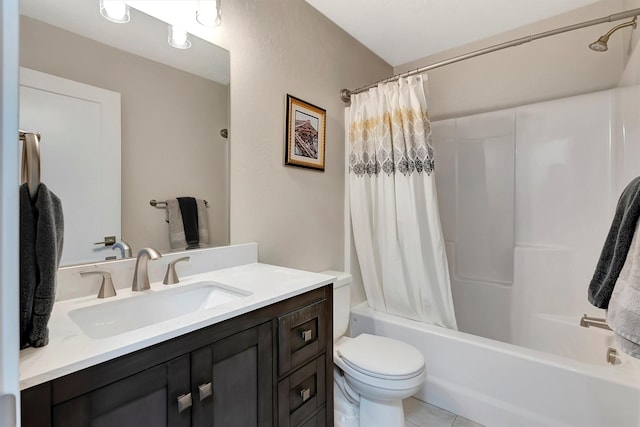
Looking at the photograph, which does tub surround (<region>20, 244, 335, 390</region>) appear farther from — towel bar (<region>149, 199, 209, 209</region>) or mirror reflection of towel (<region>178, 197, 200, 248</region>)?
towel bar (<region>149, 199, 209, 209</region>)

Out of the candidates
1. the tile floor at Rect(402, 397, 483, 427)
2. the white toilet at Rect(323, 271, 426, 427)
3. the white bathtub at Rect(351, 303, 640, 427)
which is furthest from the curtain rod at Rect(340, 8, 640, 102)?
the tile floor at Rect(402, 397, 483, 427)

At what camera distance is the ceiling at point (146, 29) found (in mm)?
976

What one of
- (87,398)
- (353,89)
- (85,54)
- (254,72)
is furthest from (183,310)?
(353,89)

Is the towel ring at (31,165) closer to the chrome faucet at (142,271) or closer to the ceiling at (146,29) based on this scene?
the chrome faucet at (142,271)

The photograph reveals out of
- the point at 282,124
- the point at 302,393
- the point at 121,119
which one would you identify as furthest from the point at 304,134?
the point at 302,393

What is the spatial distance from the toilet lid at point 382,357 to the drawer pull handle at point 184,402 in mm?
877

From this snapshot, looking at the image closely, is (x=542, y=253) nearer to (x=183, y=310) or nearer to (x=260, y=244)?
(x=260, y=244)

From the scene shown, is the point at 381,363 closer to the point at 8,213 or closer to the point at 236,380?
the point at 236,380

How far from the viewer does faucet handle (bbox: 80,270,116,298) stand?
0.98m

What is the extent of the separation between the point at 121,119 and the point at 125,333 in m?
0.80

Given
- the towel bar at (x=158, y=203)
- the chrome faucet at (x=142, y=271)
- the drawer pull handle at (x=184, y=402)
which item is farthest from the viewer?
the towel bar at (x=158, y=203)

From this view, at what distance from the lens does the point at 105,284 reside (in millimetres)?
993

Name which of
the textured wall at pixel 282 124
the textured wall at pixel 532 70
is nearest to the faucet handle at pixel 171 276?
the textured wall at pixel 282 124

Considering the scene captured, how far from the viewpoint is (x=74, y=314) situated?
0.87 metres
